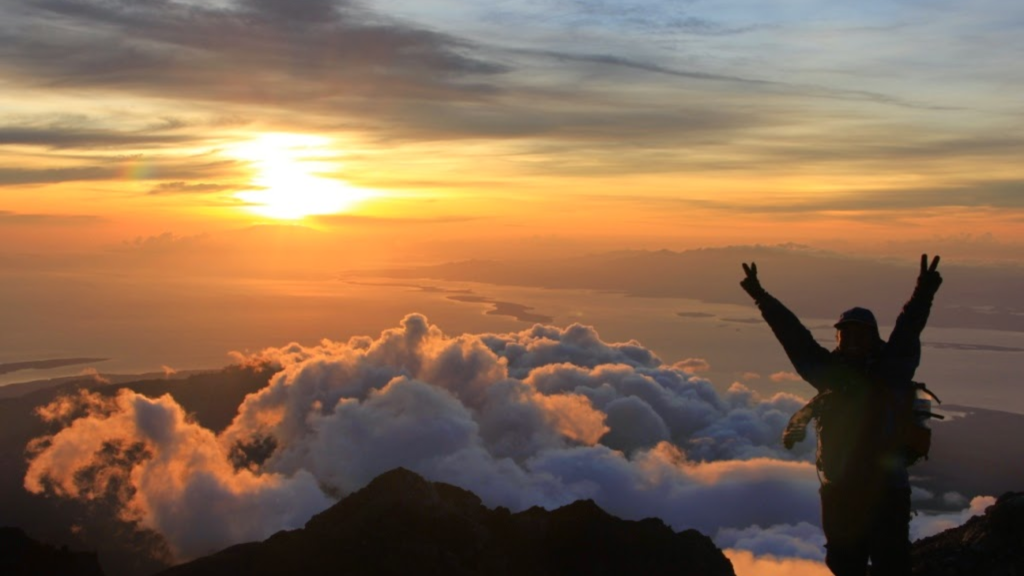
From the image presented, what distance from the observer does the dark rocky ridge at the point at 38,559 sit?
93.2ft

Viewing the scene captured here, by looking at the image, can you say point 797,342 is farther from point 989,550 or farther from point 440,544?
point 440,544

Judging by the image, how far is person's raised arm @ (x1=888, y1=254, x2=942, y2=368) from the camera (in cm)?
886

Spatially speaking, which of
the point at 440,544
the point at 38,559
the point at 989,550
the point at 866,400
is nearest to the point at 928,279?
the point at 866,400

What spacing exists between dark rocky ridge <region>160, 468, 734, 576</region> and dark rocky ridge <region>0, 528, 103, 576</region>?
320 centimetres

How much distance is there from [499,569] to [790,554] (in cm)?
15353

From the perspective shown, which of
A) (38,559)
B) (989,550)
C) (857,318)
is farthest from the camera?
(38,559)

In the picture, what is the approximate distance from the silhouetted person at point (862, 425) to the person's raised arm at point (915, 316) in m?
0.01

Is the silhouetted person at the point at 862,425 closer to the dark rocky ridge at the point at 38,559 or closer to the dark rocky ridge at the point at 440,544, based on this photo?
the dark rocky ridge at the point at 440,544

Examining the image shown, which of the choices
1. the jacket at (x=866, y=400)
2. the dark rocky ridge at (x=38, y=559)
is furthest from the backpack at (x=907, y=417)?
the dark rocky ridge at (x=38, y=559)

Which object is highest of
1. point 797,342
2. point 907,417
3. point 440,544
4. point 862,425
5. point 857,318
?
point 857,318

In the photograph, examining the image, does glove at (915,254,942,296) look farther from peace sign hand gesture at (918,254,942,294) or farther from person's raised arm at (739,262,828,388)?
person's raised arm at (739,262,828,388)

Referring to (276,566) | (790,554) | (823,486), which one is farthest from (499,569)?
(790,554)

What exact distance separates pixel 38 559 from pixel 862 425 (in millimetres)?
28681

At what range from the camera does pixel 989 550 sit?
1236cm
